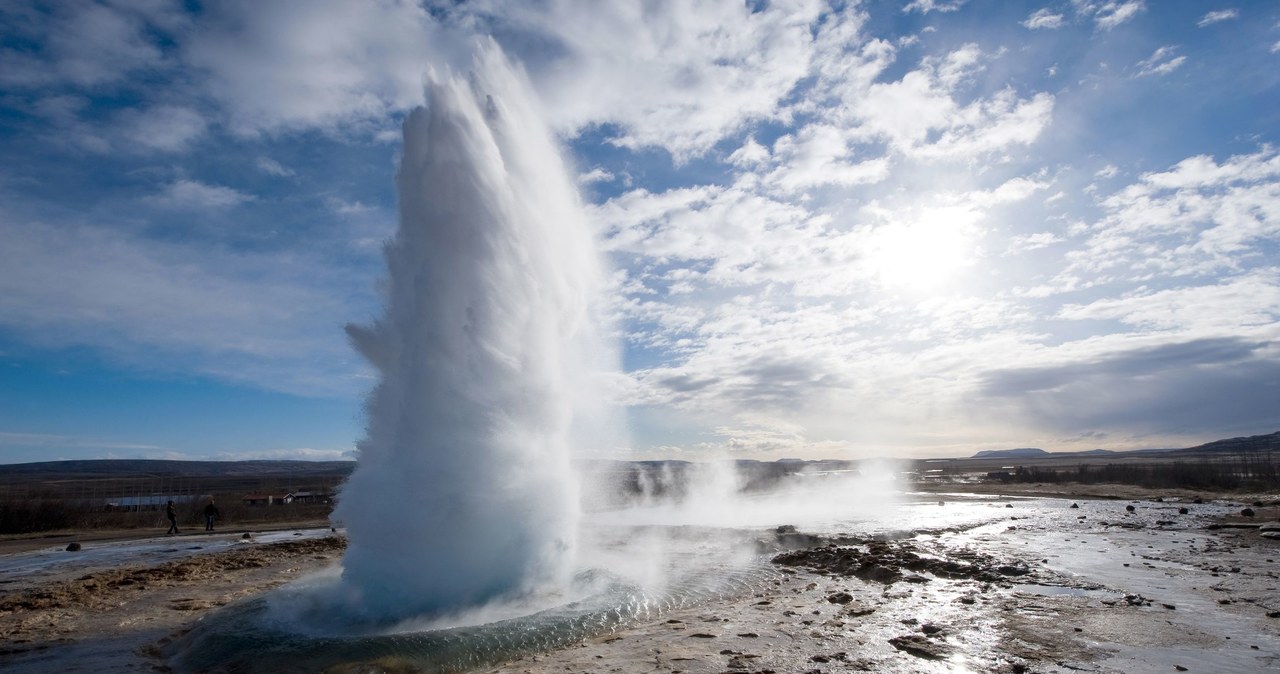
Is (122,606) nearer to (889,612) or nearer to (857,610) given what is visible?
(857,610)

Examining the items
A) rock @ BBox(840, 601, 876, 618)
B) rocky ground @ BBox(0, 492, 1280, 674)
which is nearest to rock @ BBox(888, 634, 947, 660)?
rocky ground @ BBox(0, 492, 1280, 674)

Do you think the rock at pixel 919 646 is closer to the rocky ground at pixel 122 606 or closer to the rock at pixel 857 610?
the rock at pixel 857 610

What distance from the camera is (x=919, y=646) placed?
30.7ft

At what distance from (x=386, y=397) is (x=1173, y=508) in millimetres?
44450

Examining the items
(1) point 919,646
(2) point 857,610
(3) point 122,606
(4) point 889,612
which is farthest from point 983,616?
(3) point 122,606

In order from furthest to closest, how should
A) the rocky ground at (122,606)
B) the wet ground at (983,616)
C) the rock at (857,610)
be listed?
the rock at (857,610)
the rocky ground at (122,606)
the wet ground at (983,616)

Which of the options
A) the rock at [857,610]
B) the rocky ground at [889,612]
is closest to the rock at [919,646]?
the rocky ground at [889,612]

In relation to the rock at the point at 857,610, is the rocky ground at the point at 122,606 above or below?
below

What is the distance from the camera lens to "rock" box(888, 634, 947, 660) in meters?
8.98

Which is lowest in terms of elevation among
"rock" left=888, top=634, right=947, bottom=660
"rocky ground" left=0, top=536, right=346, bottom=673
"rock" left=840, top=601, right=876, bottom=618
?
"rocky ground" left=0, top=536, right=346, bottom=673

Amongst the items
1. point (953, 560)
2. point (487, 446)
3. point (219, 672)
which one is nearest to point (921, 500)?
point (953, 560)

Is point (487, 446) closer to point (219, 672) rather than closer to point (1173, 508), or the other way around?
point (219, 672)

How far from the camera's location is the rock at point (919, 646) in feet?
29.5

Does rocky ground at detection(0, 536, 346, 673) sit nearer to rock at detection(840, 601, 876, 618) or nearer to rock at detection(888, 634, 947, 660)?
rock at detection(888, 634, 947, 660)
